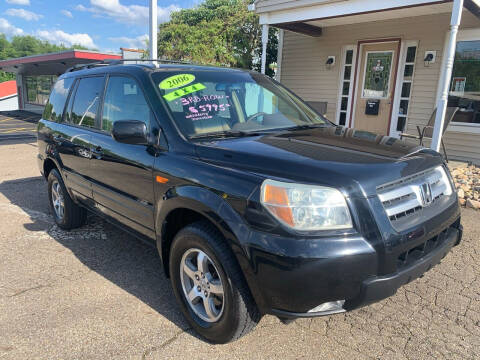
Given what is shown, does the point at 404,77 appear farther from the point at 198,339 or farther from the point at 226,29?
the point at 226,29

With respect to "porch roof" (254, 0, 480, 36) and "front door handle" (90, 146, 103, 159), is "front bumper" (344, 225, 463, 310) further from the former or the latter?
"porch roof" (254, 0, 480, 36)

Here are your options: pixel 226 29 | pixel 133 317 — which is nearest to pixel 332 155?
pixel 133 317

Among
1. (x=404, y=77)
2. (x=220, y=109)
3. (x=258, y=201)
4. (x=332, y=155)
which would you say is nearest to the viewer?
(x=258, y=201)

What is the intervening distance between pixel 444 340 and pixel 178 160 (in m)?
2.14

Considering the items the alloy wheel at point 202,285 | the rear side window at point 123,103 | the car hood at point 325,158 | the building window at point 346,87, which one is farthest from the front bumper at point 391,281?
the building window at point 346,87

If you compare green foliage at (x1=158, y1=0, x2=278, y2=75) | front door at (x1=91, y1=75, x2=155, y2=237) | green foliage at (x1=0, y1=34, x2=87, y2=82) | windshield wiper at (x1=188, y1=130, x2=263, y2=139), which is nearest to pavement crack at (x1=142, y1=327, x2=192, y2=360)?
front door at (x1=91, y1=75, x2=155, y2=237)

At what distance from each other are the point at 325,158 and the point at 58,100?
11.9 feet

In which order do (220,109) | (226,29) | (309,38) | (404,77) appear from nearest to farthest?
(220,109), (404,77), (309,38), (226,29)

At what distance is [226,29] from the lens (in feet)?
57.9

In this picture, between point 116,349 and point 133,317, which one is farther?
point 133,317

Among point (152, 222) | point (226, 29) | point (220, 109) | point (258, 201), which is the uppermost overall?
point (226, 29)

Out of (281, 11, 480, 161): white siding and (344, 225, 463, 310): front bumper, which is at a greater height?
(281, 11, 480, 161): white siding

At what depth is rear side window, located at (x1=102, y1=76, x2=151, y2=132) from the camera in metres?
3.08

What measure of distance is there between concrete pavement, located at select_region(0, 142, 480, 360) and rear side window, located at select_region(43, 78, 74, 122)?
1.55m
